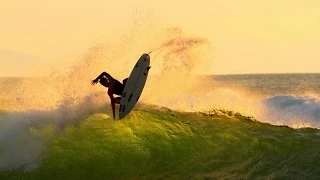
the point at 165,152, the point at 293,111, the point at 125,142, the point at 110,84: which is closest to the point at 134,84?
the point at 110,84

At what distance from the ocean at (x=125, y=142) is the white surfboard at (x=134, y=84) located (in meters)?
0.76

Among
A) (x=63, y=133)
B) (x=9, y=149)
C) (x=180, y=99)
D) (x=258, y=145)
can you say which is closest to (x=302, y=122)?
(x=180, y=99)

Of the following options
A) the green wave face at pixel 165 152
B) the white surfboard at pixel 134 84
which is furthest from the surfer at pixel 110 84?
the green wave face at pixel 165 152

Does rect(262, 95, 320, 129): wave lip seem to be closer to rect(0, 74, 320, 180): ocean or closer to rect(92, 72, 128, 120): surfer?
rect(0, 74, 320, 180): ocean

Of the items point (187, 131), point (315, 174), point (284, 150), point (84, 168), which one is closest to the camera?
point (315, 174)

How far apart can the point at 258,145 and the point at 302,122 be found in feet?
23.3

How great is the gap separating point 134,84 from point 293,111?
43.1 feet

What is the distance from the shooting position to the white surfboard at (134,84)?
9.08m

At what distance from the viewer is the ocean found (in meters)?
8.07

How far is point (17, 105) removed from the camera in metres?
10.5

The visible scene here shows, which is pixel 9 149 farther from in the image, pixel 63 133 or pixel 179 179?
pixel 179 179

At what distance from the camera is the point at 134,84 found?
916 centimetres

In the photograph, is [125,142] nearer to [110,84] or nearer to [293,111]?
[110,84]

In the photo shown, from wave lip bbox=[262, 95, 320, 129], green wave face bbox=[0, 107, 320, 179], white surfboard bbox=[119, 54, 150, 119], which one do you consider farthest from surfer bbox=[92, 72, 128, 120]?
wave lip bbox=[262, 95, 320, 129]
